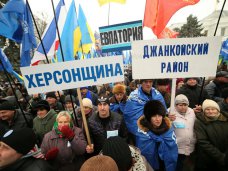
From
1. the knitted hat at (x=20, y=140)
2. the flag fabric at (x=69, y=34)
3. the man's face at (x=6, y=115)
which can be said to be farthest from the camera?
the flag fabric at (x=69, y=34)

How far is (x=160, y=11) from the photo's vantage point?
3672 millimetres

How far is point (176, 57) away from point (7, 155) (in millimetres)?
2140

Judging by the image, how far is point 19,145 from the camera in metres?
1.54

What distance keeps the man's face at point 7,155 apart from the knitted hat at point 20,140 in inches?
1.2

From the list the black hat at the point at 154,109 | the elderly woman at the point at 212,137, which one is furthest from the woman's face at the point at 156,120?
the elderly woman at the point at 212,137

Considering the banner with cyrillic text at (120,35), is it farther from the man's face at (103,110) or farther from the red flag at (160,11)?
the man's face at (103,110)

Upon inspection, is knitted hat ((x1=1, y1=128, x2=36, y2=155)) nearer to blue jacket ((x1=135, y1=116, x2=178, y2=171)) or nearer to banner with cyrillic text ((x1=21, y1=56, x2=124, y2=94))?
banner with cyrillic text ((x1=21, y1=56, x2=124, y2=94))

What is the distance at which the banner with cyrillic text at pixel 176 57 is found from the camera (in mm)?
2211

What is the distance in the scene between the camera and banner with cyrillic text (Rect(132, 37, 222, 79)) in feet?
7.25

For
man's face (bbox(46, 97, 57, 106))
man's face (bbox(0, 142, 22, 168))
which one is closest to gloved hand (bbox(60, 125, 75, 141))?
man's face (bbox(0, 142, 22, 168))

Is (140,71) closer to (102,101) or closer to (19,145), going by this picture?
(102,101)

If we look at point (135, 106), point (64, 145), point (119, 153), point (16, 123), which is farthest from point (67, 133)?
point (16, 123)

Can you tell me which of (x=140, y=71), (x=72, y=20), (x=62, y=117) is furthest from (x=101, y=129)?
(x=72, y=20)

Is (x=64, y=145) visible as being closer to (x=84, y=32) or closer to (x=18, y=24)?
(x=18, y=24)
